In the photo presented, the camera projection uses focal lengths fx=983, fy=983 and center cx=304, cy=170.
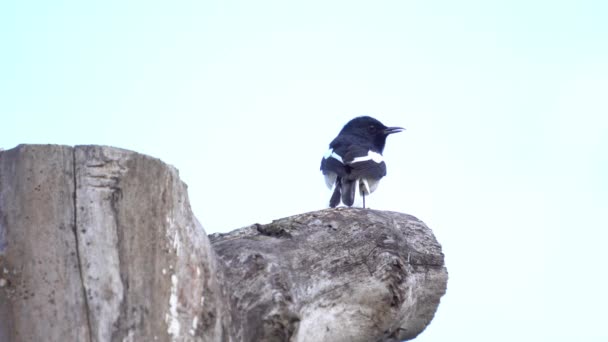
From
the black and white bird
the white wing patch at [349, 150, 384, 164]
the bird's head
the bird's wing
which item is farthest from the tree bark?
the bird's head

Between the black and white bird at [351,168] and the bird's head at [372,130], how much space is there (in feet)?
0.75

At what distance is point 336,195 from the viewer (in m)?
8.93

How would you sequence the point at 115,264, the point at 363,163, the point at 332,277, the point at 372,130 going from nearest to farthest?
the point at 115,264
the point at 332,277
the point at 363,163
the point at 372,130

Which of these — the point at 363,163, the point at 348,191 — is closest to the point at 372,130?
the point at 363,163

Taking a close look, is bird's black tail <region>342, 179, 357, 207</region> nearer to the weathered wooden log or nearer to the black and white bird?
the black and white bird

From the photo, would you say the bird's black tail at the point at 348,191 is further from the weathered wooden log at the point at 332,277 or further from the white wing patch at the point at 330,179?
the weathered wooden log at the point at 332,277

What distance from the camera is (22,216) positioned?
3.27 m

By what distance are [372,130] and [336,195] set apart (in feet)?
6.22

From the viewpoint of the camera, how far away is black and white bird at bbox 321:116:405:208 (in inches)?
352

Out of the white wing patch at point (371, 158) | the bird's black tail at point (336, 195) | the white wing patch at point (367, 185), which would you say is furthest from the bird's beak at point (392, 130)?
the bird's black tail at point (336, 195)

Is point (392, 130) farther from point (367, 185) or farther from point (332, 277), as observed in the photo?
point (332, 277)

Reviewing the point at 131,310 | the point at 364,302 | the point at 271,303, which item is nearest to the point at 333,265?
the point at 364,302

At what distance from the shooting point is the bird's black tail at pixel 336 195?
28.8ft

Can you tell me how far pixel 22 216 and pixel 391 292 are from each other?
178 cm
